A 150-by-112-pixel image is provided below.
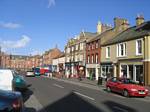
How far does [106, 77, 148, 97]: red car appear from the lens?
22.8 metres

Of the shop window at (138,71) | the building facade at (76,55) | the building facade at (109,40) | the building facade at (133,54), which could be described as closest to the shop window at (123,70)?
the building facade at (133,54)

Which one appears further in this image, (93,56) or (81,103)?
(93,56)

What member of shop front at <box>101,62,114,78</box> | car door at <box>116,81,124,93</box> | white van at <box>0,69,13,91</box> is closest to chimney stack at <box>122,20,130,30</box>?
shop front at <box>101,62,114,78</box>

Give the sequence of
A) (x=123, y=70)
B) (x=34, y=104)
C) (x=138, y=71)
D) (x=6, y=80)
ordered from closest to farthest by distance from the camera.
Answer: (x=6, y=80), (x=34, y=104), (x=138, y=71), (x=123, y=70)

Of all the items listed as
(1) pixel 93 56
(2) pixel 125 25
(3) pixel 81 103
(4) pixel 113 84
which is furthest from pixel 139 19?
(3) pixel 81 103

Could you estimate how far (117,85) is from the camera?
2503cm

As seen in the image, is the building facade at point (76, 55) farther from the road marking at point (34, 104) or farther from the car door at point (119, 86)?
the road marking at point (34, 104)

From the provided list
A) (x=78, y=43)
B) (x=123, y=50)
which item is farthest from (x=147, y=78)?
(x=78, y=43)

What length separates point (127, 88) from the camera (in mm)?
23062

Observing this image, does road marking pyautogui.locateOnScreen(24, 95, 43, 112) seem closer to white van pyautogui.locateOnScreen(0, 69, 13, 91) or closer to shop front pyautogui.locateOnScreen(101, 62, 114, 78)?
white van pyautogui.locateOnScreen(0, 69, 13, 91)

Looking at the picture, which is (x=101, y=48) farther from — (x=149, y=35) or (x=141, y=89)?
(x=141, y=89)

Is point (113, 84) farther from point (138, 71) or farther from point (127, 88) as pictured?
point (138, 71)

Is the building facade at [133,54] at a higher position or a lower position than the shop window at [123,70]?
higher

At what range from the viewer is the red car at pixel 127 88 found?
2279cm
